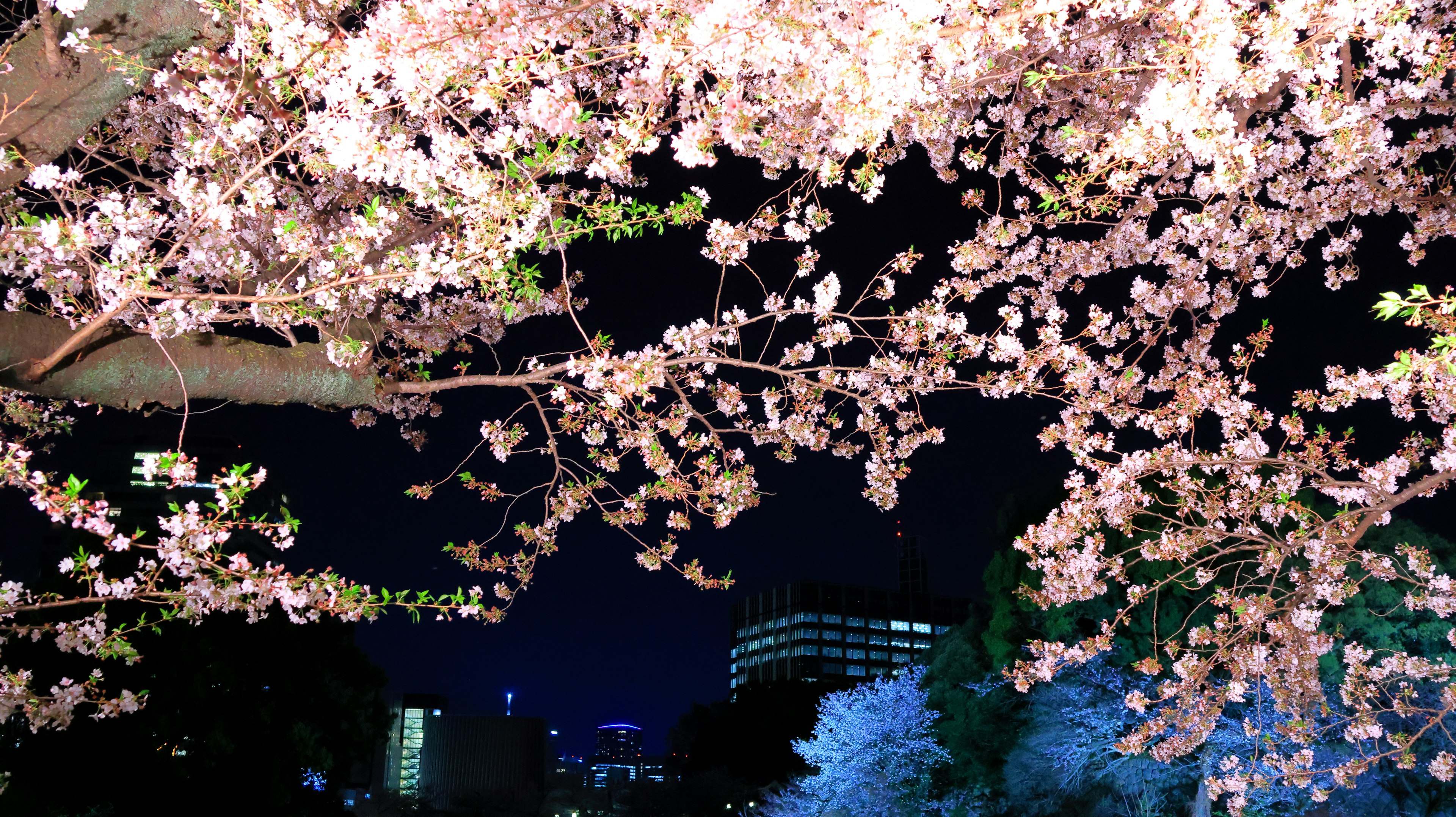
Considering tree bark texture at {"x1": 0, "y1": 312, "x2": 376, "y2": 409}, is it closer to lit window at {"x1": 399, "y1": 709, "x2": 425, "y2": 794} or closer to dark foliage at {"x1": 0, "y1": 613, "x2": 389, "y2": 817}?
dark foliage at {"x1": 0, "y1": 613, "x2": 389, "y2": 817}

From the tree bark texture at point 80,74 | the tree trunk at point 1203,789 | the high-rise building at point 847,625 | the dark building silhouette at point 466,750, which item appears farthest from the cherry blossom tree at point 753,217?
the high-rise building at point 847,625

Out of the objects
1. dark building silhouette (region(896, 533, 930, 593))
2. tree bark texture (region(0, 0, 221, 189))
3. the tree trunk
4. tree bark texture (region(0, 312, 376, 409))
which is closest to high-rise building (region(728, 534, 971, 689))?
dark building silhouette (region(896, 533, 930, 593))

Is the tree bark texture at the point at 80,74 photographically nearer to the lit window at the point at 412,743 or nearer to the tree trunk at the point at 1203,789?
the tree trunk at the point at 1203,789

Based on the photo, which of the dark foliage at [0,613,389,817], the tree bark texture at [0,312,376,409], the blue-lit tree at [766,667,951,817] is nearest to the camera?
the tree bark texture at [0,312,376,409]

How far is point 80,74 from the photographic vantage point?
3.22 meters

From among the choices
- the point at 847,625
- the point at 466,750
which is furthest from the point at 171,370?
the point at 847,625

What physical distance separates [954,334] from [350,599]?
3460 mm

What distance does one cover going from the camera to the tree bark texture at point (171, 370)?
→ 3473mm

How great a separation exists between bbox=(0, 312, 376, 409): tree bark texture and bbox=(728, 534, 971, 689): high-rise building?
102m

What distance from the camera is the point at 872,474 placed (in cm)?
603

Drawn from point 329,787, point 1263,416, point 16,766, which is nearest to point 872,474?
point 1263,416

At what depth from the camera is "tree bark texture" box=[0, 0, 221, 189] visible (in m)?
3.13

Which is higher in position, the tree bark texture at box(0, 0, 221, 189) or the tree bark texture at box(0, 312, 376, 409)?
the tree bark texture at box(0, 0, 221, 189)

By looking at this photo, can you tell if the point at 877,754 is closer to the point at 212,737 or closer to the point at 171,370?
the point at 212,737
